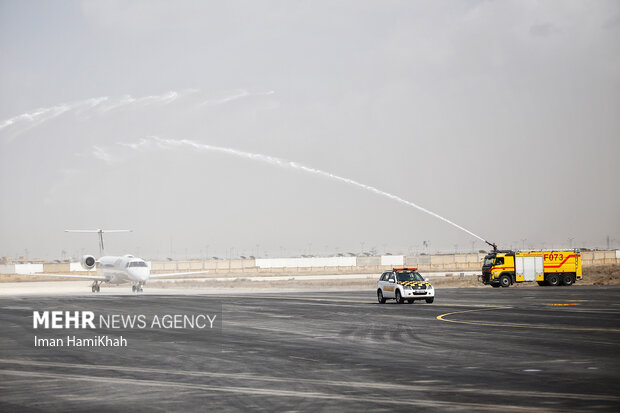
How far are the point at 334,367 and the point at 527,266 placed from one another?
5528 cm

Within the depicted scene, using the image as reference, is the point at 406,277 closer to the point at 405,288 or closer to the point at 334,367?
the point at 405,288

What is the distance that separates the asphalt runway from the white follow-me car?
1273 centimetres

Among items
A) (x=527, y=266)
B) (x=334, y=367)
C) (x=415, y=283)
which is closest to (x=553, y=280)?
(x=527, y=266)

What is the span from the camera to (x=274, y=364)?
18172mm

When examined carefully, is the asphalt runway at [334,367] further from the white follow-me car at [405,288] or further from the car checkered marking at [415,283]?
the car checkered marking at [415,283]

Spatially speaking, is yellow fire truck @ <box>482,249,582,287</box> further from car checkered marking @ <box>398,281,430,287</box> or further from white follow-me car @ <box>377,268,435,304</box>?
car checkered marking @ <box>398,281,430,287</box>

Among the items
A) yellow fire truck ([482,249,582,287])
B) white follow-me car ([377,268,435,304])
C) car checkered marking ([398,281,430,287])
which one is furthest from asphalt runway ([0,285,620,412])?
yellow fire truck ([482,249,582,287])

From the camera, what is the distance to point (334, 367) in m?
17.4

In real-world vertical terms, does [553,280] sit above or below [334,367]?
below

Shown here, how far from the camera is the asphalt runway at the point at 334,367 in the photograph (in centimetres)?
1288

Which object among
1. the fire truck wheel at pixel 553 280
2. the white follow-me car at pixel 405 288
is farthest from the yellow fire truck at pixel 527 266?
the white follow-me car at pixel 405 288

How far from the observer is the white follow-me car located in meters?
44.6

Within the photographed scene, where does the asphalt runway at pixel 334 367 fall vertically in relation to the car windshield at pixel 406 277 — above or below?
below

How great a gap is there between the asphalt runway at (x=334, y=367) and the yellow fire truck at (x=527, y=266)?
3765cm
